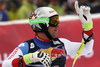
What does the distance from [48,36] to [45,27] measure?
142mm

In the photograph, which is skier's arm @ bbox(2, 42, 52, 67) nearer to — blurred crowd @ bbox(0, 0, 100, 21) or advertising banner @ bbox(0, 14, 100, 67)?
advertising banner @ bbox(0, 14, 100, 67)

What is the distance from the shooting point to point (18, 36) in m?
6.38

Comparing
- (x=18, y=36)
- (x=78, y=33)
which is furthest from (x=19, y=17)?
(x=78, y=33)

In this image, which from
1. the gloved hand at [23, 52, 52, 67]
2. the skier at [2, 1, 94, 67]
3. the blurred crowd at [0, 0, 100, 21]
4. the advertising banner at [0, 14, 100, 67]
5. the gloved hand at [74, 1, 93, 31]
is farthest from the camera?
the blurred crowd at [0, 0, 100, 21]

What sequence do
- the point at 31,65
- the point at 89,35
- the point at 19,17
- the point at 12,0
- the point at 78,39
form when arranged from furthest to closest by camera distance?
1. the point at 12,0
2. the point at 19,17
3. the point at 78,39
4. the point at 89,35
5. the point at 31,65

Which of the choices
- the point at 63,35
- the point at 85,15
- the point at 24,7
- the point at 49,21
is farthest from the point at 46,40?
the point at 24,7

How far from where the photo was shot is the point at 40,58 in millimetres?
3355

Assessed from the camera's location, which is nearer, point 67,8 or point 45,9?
point 45,9

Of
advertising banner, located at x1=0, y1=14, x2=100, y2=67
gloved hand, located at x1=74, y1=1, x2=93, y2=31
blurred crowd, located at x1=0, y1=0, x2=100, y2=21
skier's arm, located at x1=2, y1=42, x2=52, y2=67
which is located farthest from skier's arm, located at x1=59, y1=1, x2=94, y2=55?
blurred crowd, located at x1=0, y1=0, x2=100, y2=21

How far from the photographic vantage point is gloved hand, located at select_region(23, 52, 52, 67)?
334 centimetres

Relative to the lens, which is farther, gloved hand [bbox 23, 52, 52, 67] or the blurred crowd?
the blurred crowd

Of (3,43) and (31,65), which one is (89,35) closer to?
(31,65)

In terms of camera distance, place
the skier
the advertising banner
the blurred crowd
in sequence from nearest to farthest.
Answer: the skier → the advertising banner → the blurred crowd

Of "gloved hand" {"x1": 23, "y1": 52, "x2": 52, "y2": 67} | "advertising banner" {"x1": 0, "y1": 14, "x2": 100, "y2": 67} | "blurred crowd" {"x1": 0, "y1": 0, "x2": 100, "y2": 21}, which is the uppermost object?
"blurred crowd" {"x1": 0, "y1": 0, "x2": 100, "y2": 21}
